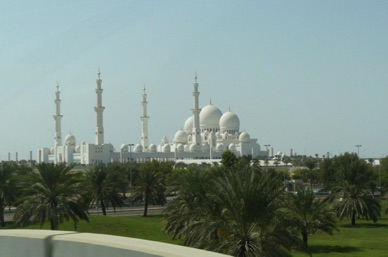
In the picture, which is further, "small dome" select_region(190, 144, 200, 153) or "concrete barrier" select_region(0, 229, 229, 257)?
"small dome" select_region(190, 144, 200, 153)

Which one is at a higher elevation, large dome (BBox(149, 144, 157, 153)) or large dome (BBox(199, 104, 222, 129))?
large dome (BBox(199, 104, 222, 129))

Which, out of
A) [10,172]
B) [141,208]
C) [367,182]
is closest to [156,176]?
[141,208]

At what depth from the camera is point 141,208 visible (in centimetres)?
4528

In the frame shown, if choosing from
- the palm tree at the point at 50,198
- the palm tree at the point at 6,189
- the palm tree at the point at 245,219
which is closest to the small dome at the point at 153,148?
the palm tree at the point at 6,189

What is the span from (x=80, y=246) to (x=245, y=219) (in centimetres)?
1015

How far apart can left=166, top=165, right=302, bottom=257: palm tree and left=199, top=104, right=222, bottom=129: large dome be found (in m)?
103

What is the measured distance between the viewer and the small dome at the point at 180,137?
120062 mm

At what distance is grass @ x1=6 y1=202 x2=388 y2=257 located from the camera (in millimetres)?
25250

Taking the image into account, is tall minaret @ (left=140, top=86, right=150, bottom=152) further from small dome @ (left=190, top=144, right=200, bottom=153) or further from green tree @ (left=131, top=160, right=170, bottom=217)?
green tree @ (left=131, top=160, right=170, bottom=217)

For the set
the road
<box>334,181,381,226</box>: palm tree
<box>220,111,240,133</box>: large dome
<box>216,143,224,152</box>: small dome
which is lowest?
the road

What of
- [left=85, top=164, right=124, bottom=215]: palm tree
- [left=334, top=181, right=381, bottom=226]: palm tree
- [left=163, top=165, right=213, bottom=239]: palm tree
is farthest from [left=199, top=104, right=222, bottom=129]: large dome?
[left=163, top=165, right=213, bottom=239]: palm tree

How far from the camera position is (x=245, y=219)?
1447 cm

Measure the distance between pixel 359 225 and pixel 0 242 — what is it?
3282 cm

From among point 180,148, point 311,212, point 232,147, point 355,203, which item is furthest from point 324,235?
point 180,148
